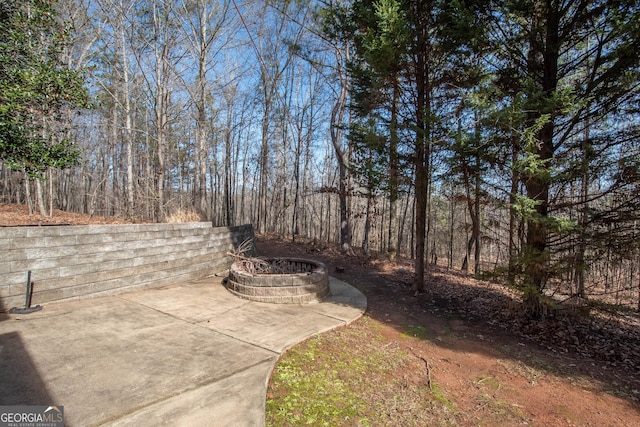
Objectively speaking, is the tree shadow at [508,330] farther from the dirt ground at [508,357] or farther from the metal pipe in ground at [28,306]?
the metal pipe in ground at [28,306]

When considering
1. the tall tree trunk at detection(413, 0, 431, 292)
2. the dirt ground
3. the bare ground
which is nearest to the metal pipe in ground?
the bare ground

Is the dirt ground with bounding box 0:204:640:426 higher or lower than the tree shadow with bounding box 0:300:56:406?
lower

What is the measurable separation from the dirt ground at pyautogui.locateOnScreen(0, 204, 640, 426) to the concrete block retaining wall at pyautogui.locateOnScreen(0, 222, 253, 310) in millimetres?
3569

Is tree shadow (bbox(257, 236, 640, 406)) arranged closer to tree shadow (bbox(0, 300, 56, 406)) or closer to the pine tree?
tree shadow (bbox(0, 300, 56, 406))

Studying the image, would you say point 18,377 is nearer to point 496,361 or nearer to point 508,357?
point 496,361

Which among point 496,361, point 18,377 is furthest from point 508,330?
point 18,377

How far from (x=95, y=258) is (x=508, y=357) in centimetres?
602

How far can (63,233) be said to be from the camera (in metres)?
4.14

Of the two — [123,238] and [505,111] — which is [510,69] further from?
[123,238]

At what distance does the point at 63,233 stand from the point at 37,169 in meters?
1.03

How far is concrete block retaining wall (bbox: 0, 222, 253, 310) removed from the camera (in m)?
3.75

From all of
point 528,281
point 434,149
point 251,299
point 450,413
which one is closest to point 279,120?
point 434,149

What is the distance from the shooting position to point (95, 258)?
4516 millimetres

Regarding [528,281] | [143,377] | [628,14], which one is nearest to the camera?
[143,377]
